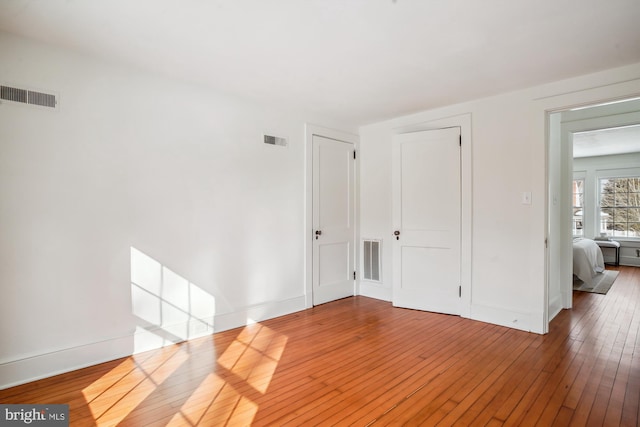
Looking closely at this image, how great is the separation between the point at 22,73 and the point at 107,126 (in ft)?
1.99

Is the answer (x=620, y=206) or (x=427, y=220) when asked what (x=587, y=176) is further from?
(x=427, y=220)

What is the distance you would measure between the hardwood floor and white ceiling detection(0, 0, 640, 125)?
2501 mm

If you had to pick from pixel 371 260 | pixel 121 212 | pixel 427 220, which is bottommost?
pixel 371 260

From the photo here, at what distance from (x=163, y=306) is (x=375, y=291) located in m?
2.89

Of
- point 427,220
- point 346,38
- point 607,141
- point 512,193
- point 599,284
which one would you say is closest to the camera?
point 346,38

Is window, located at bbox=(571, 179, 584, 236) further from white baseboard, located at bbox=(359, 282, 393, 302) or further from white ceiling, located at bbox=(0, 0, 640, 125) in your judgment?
white ceiling, located at bbox=(0, 0, 640, 125)

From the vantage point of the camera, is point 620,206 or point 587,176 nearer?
point 620,206

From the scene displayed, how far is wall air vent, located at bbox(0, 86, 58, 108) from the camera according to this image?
2.38m

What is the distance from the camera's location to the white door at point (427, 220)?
4.04 m

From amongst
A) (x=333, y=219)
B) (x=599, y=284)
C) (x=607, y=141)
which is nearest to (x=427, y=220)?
(x=333, y=219)

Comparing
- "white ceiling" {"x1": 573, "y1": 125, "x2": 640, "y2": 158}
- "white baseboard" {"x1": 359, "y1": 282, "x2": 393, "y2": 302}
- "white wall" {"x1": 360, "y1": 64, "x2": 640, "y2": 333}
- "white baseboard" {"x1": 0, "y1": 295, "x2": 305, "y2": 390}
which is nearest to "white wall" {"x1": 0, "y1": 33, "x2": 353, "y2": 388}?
"white baseboard" {"x1": 0, "y1": 295, "x2": 305, "y2": 390}

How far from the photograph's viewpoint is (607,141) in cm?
641

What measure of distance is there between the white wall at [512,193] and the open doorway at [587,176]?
1.26 ft

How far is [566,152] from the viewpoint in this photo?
431 cm
